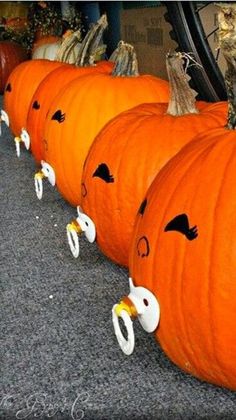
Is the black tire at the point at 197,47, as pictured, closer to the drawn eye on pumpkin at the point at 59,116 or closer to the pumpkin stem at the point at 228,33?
the drawn eye on pumpkin at the point at 59,116

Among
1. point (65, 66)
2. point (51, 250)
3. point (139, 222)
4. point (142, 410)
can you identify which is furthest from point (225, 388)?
point (65, 66)

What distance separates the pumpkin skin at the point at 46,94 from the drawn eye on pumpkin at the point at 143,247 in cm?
75

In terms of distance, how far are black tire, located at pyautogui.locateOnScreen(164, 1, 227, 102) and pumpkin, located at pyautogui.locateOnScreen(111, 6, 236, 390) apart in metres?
0.78

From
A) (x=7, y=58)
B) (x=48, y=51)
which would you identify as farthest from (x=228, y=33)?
(x=7, y=58)

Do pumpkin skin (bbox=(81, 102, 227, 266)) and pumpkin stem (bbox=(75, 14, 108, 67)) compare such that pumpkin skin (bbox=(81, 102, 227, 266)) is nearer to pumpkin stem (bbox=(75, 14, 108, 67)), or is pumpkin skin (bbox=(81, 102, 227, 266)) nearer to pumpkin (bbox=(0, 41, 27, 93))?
pumpkin stem (bbox=(75, 14, 108, 67))

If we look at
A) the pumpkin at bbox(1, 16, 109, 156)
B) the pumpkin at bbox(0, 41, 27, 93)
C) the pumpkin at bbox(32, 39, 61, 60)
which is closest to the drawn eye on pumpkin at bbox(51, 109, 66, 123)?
the pumpkin at bbox(1, 16, 109, 156)

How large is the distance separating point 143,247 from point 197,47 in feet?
3.14

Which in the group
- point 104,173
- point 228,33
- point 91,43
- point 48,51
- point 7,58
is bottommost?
point 7,58

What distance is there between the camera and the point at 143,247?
0.69 m

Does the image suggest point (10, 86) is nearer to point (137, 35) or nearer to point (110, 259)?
point (137, 35)

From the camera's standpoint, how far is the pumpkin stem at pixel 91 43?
139 centimetres

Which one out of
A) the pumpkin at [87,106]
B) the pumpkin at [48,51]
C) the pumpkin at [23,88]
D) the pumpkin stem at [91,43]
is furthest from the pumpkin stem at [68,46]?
the pumpkin at [48,51]

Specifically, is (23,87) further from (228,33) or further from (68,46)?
(228,33)

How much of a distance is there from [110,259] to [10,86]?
1.02m
